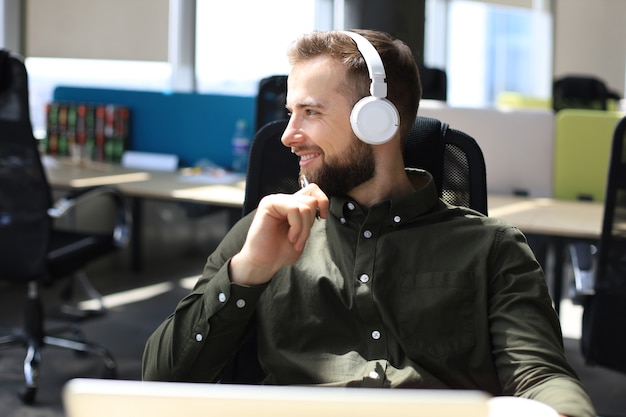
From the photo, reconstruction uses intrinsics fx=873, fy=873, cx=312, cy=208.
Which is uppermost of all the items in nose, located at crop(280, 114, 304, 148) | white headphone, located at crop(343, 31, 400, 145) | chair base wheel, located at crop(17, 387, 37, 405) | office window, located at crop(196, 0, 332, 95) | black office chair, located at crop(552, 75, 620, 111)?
office window, located at crop(196, 0, 332, 95)

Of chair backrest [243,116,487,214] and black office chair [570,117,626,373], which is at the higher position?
chair backrest [243,116,487,214]

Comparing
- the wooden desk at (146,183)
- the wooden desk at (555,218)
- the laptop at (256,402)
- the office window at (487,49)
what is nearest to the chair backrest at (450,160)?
the laptop at (256,402)

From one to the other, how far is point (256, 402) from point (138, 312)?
380 centimetres

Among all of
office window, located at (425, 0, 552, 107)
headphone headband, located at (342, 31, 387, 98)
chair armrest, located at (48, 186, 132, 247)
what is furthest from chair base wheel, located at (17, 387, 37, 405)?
office window, located at (425, 0, 552, 107)

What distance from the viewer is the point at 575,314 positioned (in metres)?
4.35

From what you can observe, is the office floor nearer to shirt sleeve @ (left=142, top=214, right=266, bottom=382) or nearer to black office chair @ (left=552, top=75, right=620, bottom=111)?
shirt sleeve @ (left=142, top=214, right=266, bottom=382)

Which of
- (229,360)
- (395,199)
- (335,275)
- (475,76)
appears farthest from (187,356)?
(475,76)

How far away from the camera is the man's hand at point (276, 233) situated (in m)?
1.28

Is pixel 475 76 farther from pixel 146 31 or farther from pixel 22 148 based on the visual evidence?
pixel 22 148

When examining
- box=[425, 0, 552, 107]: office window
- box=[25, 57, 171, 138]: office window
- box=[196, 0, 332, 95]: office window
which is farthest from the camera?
box=[425, 0, 552, 107]: office window

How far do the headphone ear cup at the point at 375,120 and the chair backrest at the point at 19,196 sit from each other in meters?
1.94

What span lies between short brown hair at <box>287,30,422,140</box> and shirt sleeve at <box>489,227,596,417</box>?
32 cm

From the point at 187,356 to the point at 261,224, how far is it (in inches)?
12.1

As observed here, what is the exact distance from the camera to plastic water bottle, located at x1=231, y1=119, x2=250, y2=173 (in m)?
4.52
